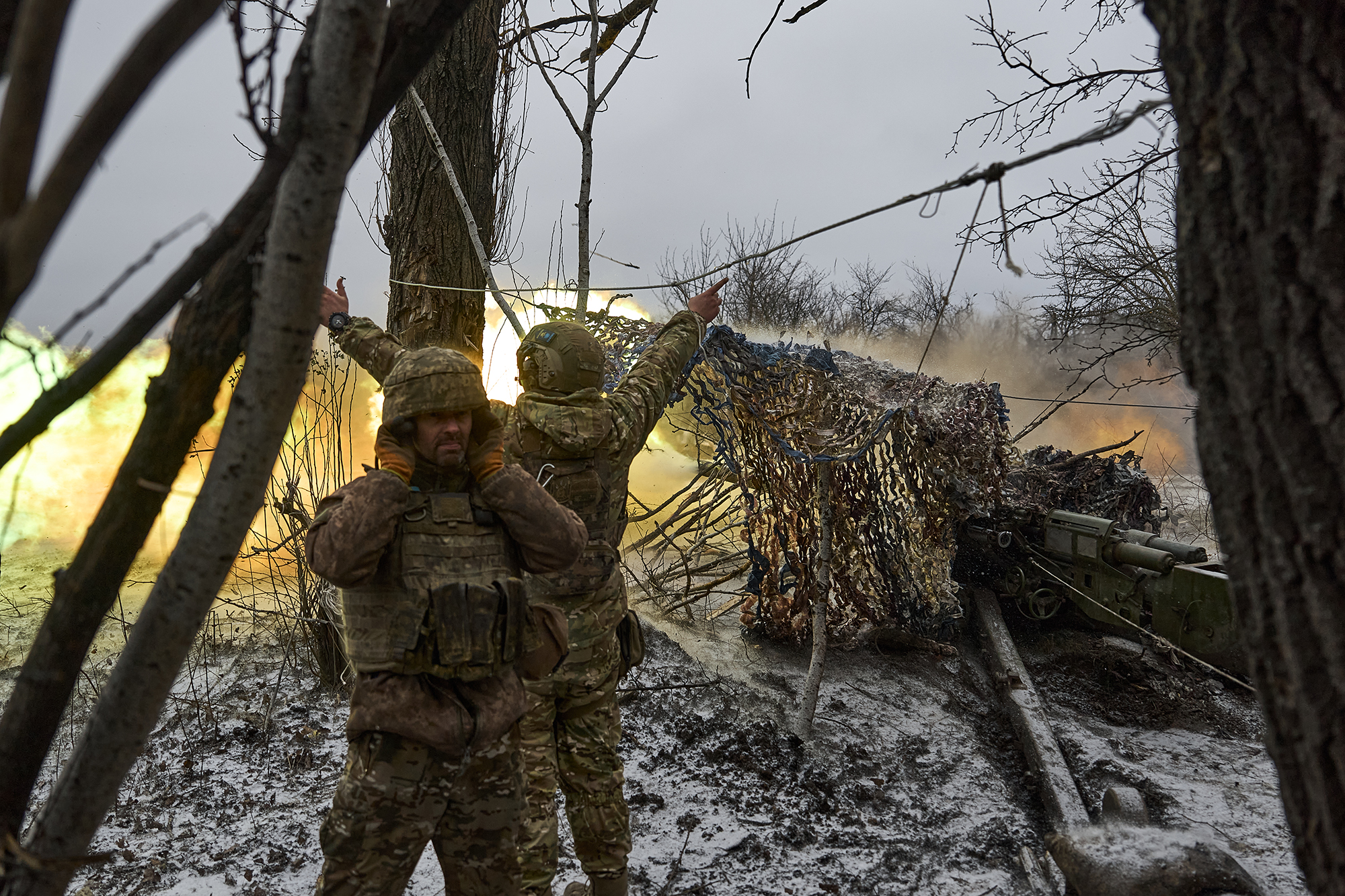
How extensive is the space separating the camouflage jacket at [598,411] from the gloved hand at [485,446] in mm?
653

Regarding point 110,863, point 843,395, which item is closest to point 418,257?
point 843,395

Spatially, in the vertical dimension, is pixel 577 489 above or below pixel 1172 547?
above

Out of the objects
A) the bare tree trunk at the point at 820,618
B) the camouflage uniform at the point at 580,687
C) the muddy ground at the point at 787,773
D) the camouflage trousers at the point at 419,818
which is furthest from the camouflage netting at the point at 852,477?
the camouflage trousers at the point at 419,818

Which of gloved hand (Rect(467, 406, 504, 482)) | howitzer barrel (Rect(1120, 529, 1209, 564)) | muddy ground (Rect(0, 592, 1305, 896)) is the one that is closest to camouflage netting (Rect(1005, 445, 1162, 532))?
howitzer barrel (Rect(1120, 529, 1209, 564))

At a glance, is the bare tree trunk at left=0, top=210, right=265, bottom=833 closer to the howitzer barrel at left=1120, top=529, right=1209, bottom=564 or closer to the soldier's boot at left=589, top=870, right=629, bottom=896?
the soldier's boot at left=589, top=870, right=629, bottom=896

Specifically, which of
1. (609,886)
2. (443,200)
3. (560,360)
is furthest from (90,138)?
(443,200)

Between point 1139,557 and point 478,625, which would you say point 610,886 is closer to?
point 478,625

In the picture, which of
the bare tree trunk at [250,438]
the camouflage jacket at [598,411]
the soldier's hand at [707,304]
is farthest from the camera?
the soldier's hand at [707,304]

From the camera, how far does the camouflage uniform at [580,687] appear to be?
3035 millimetres

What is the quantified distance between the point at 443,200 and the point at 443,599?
2.64 m

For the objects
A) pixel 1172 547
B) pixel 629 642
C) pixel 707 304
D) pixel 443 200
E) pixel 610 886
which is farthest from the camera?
pixel 1172 547

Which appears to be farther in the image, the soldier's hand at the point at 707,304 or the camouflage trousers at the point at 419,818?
the soldier's hand at the point at 707,304

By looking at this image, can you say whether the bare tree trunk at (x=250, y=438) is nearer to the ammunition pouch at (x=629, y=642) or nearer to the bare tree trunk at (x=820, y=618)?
the ammunition pouch at (x=629, y=642)

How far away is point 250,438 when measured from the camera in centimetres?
111
